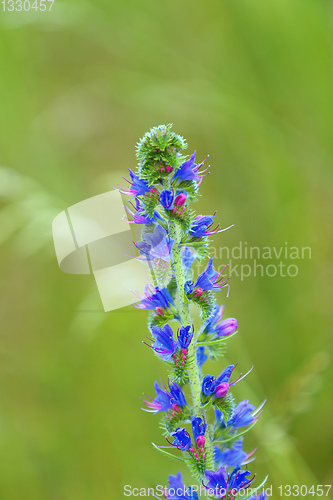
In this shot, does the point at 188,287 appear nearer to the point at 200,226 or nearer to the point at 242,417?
the point at 200,226

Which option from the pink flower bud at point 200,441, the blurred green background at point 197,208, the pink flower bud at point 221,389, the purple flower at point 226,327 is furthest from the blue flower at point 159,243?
the blurred green background at point 197,208

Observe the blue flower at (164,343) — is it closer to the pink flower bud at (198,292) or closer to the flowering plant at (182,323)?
the flowering plant at (182,323)

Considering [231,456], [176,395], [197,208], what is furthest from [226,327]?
[197,208]

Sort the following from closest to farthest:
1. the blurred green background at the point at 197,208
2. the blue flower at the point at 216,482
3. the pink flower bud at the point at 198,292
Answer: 1. the blue flower at the point at 216,482
2. the pink flower bud at the point at 198,292
3. the blurred green background at the point at 197,208

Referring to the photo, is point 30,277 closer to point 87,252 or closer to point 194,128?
point 87,252

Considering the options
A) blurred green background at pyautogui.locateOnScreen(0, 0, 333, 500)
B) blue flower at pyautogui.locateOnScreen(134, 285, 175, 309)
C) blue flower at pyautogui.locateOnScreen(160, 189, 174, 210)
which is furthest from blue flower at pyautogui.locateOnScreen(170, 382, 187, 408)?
blurred green background at pyautogui.locateOnScreen(0, 0, 333, 500)

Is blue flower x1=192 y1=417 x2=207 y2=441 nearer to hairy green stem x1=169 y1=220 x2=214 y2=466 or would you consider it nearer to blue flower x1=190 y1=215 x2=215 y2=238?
hairy green stem x1=169 y1=220 x2=214 y2=466
